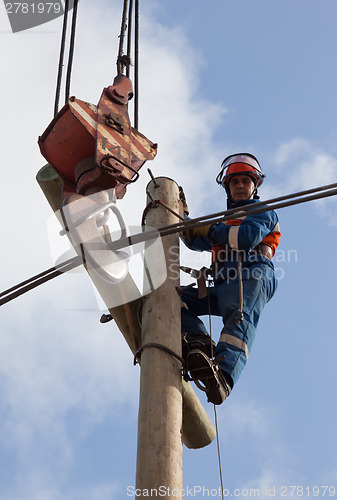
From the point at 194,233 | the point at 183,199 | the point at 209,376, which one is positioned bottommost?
the point at 209,376

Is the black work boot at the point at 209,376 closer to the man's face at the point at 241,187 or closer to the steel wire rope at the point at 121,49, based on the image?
the man's face at the point at 241,187

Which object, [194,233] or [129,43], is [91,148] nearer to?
[194,233]

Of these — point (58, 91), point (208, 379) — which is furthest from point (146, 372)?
point (58, 91)

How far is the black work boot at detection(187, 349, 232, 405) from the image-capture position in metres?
4.07

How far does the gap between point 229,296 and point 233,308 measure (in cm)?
12

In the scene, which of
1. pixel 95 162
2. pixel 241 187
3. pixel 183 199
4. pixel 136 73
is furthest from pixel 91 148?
pixel 241 187

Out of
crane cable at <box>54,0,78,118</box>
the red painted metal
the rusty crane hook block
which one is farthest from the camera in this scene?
crane cable at <box>54,0,78,118</box>

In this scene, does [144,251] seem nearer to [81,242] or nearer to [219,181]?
[81,242]

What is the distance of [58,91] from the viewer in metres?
4.89

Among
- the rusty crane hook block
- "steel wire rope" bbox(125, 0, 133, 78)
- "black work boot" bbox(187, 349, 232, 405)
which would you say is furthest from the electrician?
"steel wire rope" bbox(125, 0, 133, 78)

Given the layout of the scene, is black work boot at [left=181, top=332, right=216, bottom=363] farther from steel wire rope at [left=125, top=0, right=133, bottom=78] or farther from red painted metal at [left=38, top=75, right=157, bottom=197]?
steel wire rope at [left=125, top=0, right=133, bottom=78]

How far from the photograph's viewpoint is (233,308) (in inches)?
184

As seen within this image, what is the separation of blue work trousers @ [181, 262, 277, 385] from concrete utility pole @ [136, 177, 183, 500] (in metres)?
0.35

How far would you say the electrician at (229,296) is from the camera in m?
4.28
